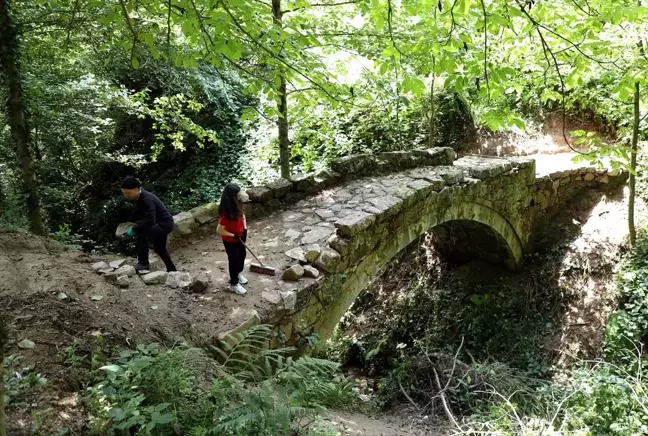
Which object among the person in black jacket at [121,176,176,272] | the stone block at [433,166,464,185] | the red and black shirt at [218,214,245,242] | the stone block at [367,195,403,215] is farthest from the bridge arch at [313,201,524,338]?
the person in black jacket at [121,176,176,272]

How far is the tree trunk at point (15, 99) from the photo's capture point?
4546 millimetres

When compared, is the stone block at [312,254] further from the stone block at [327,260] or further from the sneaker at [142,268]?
the sneaker at [142,268]

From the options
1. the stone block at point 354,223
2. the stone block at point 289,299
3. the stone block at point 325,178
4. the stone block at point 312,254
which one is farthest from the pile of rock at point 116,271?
the stone block at point 325,178

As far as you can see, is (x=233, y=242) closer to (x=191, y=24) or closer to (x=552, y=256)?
(x=191, y=24)

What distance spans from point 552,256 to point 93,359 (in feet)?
28.0

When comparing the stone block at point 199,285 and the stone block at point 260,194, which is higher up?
the stone block at point 260,194

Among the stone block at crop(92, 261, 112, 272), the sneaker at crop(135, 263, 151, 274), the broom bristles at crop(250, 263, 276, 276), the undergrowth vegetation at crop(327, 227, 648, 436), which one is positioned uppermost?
the stone block at crop(92, 261, 112, 272)

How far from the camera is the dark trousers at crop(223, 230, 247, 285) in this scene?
3.77 m

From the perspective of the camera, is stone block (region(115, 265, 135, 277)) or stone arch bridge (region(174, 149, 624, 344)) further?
stone arch bridge (region(174, 149, 624, 344))

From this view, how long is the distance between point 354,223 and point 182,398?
2.85m

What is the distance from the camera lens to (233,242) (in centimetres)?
374

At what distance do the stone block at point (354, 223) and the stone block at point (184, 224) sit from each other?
166cm

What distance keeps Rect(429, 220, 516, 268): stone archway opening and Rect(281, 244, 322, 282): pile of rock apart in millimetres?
4305

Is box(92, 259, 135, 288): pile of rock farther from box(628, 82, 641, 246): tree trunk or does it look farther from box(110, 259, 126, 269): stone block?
box(628, 82, 641, 246): tree trunk
